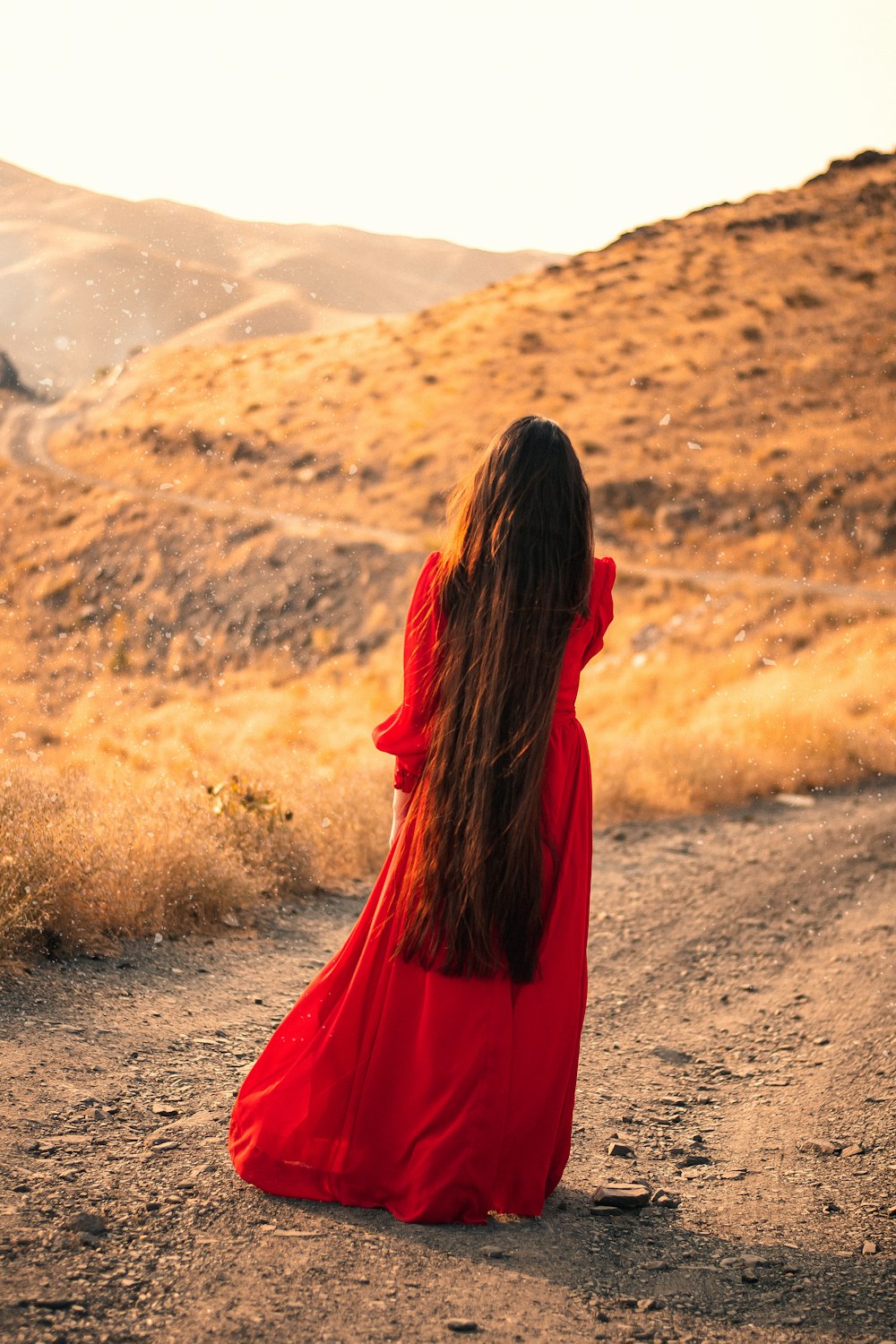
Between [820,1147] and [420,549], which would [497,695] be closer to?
[820,1147]

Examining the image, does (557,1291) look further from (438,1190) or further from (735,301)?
(735,301)

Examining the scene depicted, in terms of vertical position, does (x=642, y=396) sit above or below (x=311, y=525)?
above

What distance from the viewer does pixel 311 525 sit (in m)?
27.4

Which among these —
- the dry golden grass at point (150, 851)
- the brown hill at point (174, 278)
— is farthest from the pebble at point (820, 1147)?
the brown hill at point (174, 278)

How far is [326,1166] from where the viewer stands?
279 cm

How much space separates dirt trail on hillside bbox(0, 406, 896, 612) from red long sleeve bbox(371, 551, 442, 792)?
57.6 ft

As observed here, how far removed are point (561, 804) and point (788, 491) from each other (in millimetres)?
22892

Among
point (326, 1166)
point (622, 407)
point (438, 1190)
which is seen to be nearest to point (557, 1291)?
point (438, 1190)

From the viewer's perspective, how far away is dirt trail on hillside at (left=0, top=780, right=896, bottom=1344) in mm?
2348

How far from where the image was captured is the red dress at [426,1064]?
9.02 ft

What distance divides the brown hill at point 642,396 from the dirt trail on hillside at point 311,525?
62cm

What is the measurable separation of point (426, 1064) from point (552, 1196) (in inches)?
26.2

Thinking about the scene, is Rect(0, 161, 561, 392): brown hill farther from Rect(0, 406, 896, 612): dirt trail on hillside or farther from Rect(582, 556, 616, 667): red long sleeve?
Rect(582, 556, 616, 667): red long sleeve

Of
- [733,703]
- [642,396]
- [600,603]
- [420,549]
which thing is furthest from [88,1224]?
[642,396]
